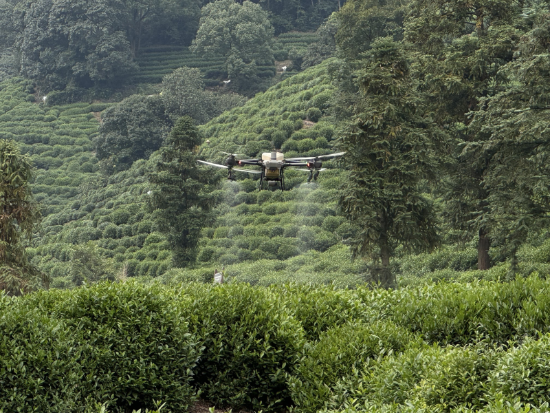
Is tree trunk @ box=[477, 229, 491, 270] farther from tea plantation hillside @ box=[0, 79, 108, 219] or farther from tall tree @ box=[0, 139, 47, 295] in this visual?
tea plantation hillside @ box=[0, 79, 108, 219]

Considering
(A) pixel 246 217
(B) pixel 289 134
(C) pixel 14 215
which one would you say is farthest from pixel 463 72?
(B) pixel 289 134

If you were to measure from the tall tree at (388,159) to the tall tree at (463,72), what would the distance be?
4.59 feet

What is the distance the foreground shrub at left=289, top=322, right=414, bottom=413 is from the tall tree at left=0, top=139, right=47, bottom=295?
15.2 m

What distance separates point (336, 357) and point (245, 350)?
1.20 metres

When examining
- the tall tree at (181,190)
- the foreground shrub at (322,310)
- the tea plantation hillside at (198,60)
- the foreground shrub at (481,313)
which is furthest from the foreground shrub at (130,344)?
the tea plantation hillside at (198,60)

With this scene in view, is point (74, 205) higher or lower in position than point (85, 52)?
lower

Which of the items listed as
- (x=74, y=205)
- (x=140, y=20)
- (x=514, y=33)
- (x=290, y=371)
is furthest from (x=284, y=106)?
(x=290, y=371)

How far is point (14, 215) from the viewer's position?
22750 mm

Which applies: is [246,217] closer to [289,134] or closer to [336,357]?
[289,134]

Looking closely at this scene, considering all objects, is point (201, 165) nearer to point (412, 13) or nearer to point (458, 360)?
point (412, 13)

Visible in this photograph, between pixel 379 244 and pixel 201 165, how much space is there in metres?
13.8

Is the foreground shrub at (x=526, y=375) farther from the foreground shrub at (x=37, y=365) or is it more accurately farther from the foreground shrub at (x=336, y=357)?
the foreground shrub at (x=37, y=365)

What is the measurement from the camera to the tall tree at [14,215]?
72.7ft

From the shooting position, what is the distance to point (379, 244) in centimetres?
2348
